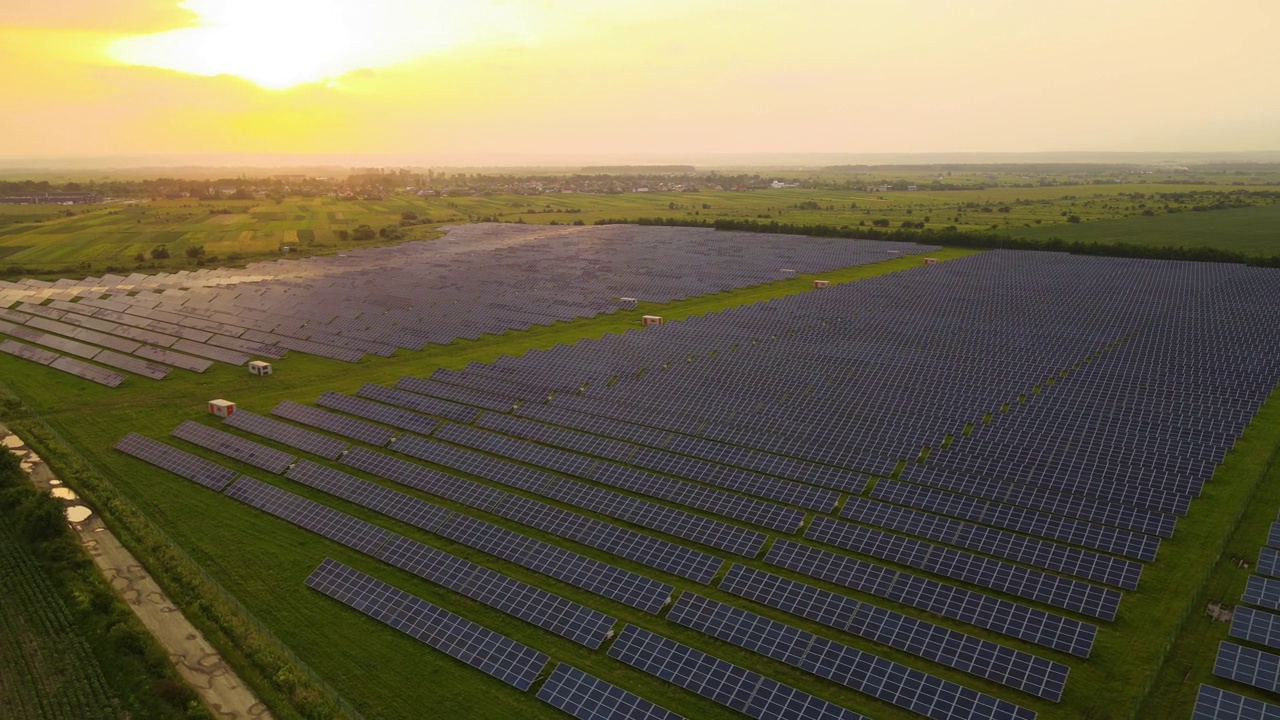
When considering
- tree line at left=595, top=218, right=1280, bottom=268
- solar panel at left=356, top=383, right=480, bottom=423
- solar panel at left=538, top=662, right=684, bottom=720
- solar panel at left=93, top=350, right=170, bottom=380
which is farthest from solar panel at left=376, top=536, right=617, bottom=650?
tree line at left=595, top=218, right=1280, bottom=268

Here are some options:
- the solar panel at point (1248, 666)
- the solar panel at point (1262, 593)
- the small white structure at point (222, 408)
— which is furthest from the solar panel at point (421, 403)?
the solar panel at point (1262, 593)

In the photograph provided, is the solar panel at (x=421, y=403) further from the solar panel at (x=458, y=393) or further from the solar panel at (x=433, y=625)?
the solar panel at (x=433, y=625)

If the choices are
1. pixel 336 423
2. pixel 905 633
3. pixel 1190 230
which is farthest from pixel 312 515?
pixel 1190 230

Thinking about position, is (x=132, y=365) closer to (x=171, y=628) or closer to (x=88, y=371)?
(x=88, y=371)

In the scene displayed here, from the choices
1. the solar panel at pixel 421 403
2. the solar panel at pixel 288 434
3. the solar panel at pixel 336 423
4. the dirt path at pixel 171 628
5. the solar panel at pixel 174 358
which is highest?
the solar panel at pixel 174 358

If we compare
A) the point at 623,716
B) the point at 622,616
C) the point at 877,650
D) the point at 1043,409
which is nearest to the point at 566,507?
the point at 622,616

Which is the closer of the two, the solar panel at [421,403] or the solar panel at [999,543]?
the solar panel at [999,543]

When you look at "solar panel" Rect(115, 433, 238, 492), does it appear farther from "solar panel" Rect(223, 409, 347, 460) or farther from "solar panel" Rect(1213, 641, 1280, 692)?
"solar panel" Rect(1213, 641, 1280, 692)

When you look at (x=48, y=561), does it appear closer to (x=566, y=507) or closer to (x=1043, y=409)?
(x=566, y=507)
